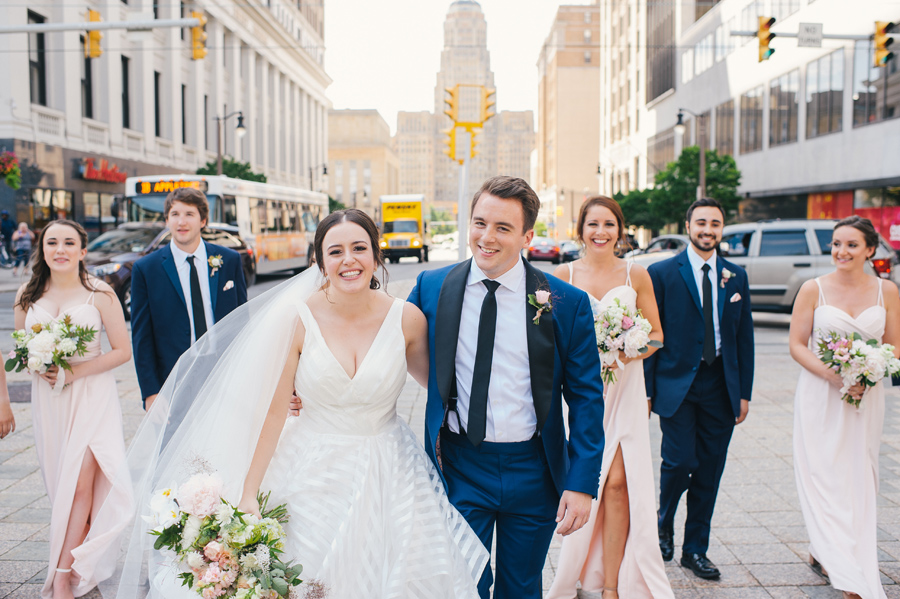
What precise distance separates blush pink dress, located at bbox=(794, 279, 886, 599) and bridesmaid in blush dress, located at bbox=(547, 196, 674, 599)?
3.31ft

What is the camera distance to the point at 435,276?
3219 millimetres

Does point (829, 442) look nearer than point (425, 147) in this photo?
Yes

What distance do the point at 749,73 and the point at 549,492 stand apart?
137 feet

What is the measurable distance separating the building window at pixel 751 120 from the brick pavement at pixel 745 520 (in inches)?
1348

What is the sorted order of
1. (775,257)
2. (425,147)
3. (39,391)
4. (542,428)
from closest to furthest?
(542,428) → (39,391) → (775,257) → (425,147)

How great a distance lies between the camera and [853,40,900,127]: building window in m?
26.9

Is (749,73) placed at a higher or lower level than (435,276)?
higher

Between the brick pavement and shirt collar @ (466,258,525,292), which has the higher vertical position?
shirt collar @ (466,258,525,292)

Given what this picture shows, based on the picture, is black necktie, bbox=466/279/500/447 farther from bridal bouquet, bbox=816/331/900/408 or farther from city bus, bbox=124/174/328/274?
city bus, bbox=124/174/328/274

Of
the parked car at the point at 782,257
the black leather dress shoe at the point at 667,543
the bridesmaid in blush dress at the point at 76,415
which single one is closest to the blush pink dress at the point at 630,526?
the black leather dress shoe at the point at 667,543

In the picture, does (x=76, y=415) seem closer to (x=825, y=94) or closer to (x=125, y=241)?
(x=125, y=241)

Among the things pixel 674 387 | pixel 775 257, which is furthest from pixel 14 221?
pixel 674 387

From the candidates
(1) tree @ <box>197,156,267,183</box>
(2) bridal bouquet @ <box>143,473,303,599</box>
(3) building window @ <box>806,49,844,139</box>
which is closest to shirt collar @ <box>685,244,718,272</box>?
(2) bridal bouquet @ <box>143,473,303,599</box>

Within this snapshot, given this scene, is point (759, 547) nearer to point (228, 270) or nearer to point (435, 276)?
point (435, 276)
